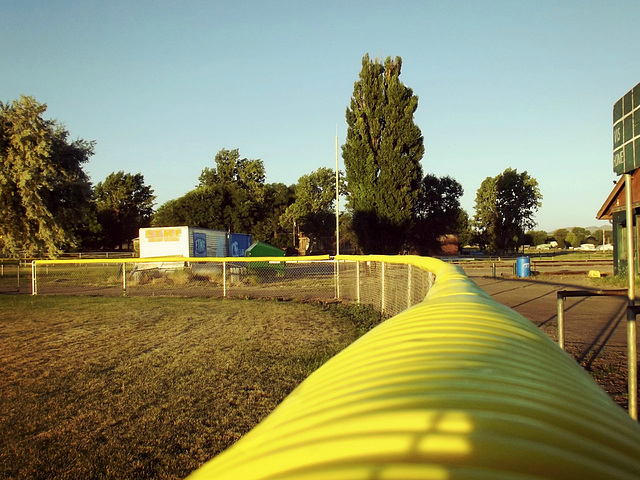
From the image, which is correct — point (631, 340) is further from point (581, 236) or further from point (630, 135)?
point (581, 236)

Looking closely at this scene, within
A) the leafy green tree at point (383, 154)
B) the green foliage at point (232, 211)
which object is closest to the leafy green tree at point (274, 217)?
the green foliage at point (232, 211)

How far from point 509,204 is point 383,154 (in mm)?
42120

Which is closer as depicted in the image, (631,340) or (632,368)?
(632,368)

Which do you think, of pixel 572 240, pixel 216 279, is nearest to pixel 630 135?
pixel 216 279

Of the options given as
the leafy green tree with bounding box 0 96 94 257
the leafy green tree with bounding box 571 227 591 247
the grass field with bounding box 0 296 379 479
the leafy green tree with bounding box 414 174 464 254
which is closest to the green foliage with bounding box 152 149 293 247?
the leafy green tree with bounding box 414 174 464 254

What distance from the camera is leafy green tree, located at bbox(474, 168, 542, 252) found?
66250 mm

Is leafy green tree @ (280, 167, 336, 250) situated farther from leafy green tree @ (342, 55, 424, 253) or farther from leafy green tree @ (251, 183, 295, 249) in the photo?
leafy green tree @ (342, 55, 424, 253)

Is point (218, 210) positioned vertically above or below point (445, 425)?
above

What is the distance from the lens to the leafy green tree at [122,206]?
2539 inches

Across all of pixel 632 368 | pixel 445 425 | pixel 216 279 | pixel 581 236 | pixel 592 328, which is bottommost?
pixel 592 328

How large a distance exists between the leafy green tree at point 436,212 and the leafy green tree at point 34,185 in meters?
27.0

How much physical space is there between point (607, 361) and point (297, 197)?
6129cm

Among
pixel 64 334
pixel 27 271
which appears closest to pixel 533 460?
pixel 64 334

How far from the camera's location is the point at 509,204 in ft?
218
